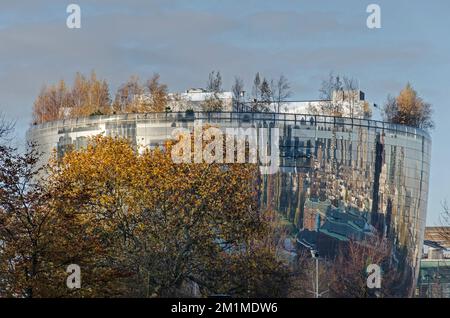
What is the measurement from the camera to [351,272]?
107 m

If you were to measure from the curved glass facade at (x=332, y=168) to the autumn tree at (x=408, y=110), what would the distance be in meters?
10.6

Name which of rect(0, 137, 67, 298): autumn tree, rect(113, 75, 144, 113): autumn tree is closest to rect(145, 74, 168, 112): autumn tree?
rect(113, 75, 144, 113): autumn tree

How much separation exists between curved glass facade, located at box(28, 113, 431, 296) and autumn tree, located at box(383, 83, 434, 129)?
10.6 metres

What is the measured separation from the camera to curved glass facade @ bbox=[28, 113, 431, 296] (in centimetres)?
11681

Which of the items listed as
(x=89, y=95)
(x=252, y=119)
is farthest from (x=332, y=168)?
(x=89, y=95)

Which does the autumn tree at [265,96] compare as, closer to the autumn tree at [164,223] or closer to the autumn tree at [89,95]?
the autumn tree at [89,95]

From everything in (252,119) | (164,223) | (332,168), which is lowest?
(164,223)

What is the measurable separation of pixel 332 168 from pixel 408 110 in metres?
23.2

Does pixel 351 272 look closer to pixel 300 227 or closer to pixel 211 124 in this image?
pixel 300 227

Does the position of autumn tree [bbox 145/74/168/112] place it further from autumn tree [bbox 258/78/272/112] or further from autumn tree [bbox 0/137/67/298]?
autumn tree [bbox 0/137/67/298]

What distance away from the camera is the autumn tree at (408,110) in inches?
5468

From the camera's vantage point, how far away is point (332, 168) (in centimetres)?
11994

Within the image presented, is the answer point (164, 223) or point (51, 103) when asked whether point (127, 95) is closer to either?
point (51, 103)
